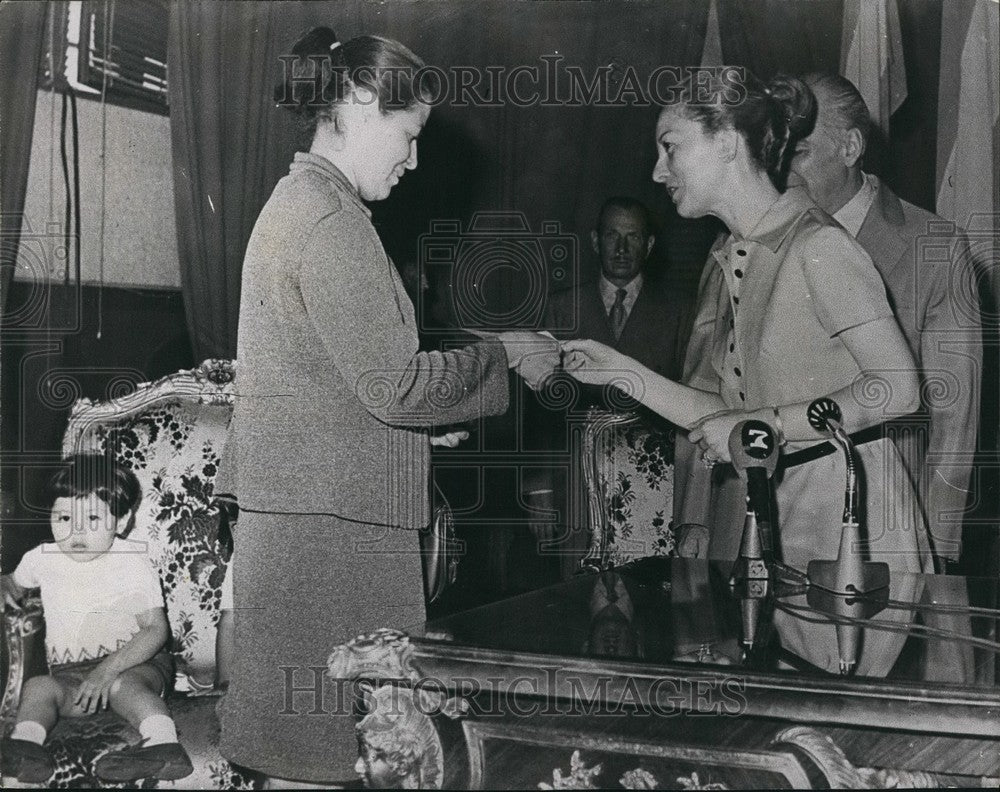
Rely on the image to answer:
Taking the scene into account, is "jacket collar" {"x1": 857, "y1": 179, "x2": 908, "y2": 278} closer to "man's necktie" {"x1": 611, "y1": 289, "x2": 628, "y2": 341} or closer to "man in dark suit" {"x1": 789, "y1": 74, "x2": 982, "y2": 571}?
"man in dark suit" {"x1": 789, "y1": 74, "x2": 982, "y2": 571}

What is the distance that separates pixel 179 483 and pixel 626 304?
941 millimetres

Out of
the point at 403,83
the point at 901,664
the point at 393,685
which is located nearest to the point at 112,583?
the point at 393,685

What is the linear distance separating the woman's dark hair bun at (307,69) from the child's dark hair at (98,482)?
767 mm

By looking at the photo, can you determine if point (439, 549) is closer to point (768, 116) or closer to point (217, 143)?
point (217, 143)

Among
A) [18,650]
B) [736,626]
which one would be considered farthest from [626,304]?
[18,650]

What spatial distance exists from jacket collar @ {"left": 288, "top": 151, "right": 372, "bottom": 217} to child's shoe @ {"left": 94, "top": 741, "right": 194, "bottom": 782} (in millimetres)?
1068

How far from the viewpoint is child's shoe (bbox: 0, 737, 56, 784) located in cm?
206

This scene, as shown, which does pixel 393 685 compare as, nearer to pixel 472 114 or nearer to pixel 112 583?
pixel 112 583

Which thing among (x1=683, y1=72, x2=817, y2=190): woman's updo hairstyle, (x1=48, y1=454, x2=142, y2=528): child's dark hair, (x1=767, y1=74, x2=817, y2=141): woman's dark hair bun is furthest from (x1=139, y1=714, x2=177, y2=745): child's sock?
(x1=767, y1=74, x2=817, y2=141): woman's dark hair bun

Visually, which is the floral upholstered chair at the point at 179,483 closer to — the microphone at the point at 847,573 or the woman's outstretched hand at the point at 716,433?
the woman's outstretched hand at the point at 716,433

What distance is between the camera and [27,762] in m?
2.07

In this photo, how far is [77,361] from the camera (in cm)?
214

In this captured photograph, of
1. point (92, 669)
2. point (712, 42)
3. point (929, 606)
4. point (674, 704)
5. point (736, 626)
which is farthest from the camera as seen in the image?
point (712, 42)

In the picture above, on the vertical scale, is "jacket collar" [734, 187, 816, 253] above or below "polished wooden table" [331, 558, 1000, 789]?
above
